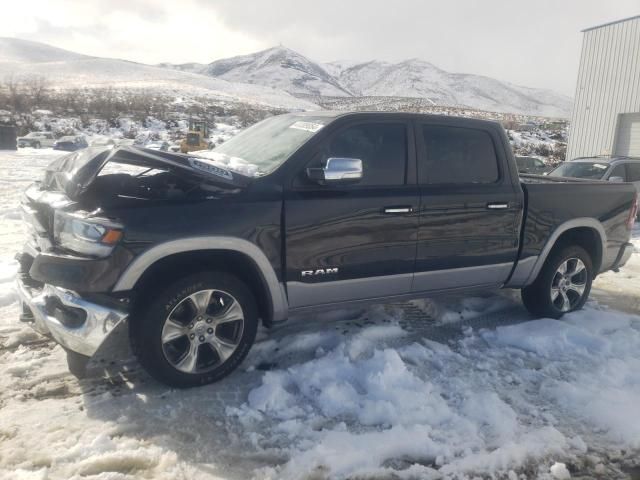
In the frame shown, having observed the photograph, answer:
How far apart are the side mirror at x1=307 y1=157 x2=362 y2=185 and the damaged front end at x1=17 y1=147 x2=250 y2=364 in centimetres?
50

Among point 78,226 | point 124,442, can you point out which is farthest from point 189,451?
point 78,226

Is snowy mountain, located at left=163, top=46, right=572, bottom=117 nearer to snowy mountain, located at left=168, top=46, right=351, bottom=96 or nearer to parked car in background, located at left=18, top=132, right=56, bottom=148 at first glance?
snowy mountain, located at left=168, top=46, right=351, bottom=96

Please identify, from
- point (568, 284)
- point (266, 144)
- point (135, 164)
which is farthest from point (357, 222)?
point (568, 284)

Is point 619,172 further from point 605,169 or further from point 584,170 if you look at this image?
point 584,170

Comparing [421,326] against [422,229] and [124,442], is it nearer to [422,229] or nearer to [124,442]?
[422,229]

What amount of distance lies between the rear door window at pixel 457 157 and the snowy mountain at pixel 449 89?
116 metres

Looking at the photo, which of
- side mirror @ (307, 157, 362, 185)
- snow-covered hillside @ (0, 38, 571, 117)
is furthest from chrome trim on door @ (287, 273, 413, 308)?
snow-covered hillside @ (0, 38, 571, 117)

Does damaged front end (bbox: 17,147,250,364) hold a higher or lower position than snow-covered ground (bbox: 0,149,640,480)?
higher

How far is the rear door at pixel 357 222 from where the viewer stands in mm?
3506

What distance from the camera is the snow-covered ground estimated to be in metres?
2.67

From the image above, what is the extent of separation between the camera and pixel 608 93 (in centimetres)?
2038

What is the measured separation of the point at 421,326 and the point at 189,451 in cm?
247

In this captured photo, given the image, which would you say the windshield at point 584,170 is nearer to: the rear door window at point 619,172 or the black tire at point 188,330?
the rear door window at point 619,172

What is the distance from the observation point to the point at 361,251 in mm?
3705
